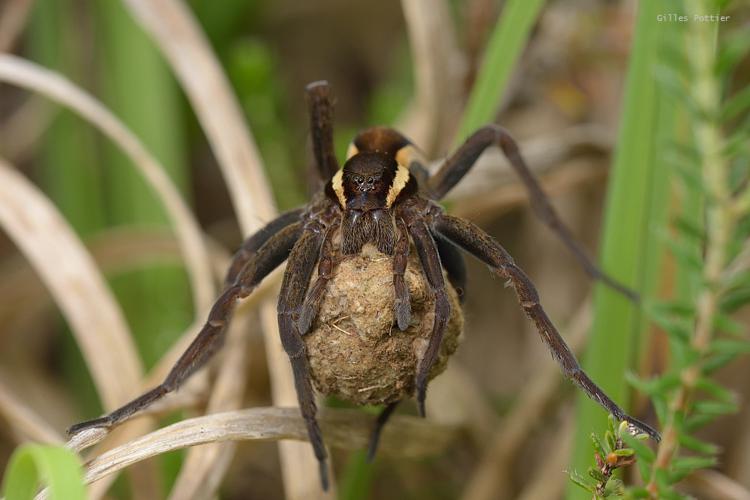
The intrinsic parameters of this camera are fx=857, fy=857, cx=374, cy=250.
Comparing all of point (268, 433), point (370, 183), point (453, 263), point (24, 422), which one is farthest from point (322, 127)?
point (24, 422)

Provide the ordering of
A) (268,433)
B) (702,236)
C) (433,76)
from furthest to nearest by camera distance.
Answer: (433,76) < (268,433) < (702,236)

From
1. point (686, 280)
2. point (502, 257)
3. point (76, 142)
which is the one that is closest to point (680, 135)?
point (686, 280)

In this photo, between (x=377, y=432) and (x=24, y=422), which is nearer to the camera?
(x=377, y=432)

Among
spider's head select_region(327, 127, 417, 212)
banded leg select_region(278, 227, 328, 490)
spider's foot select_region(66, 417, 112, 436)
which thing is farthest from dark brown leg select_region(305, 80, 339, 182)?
spider's foot select_region(66, 417, 112, 436)

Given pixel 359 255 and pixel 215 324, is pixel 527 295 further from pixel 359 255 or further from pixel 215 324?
pixel 215 324

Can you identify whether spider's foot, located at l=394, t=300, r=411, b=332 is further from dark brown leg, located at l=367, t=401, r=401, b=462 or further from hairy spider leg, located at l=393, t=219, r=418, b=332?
dark brown leg, located at l=367, t=401, r=401, b=462

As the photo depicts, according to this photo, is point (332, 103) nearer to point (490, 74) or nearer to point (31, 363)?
point (490, 74)

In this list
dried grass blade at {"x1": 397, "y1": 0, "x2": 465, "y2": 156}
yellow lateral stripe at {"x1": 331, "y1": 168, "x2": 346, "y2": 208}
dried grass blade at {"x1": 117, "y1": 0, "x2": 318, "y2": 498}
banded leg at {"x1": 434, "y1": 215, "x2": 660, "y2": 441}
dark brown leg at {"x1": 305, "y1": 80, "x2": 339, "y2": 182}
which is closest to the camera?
banded leg at {"x1": 434, "y1": 215, "x2": 660, "y2": 441}
